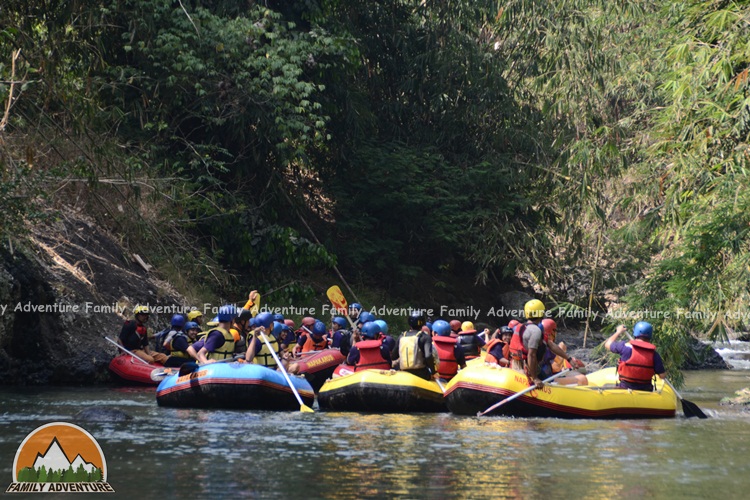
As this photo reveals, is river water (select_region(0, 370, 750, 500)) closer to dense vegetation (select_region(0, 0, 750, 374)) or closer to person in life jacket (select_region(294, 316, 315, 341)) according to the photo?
dense vegetation (select_region(0, 0, 750, 374))

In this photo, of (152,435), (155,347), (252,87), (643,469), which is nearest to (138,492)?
(152,435)

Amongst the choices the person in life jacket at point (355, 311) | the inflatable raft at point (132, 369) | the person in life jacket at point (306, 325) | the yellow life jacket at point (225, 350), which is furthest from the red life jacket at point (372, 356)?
the inflatable raft at point (132, 369)

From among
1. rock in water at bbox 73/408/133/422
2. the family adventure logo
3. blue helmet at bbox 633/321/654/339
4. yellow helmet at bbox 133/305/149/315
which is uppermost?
yellow helmet at bbox 133/305/149/315

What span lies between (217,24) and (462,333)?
8385mm

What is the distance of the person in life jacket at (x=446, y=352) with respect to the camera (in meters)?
15.2

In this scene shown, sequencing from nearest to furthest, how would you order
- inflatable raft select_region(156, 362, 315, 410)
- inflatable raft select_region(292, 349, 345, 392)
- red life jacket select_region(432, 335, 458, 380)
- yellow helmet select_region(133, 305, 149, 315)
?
inflatable raft select_region(156, 362, 315, 410)
red life jacket select_region(432, 335, 458, 380)
inflatable raft select_region(292, 349, 345, 392)
yellow helmet select_region(133, 305, 149, 315)

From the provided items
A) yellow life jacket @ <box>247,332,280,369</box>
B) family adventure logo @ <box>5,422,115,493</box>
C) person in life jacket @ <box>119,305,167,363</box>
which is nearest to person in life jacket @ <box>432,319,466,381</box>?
yellow life jacket @ <box>247,332,280,369</box>

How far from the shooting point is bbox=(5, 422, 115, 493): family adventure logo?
8.45m

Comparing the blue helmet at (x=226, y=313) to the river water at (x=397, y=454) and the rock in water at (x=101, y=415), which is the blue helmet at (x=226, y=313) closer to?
the river water at (x=397, y=454)

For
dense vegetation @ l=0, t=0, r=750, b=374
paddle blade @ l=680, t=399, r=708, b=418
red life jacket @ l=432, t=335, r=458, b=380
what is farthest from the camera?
red life jacket @ l=432, t=335, r=458, b=380

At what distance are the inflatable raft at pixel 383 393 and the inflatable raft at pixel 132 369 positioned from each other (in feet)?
14.7

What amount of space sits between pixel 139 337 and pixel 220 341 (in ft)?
14.3

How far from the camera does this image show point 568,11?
26344 millimetres

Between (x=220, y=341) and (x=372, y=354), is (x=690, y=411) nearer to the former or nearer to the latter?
(x=372, y=354)
